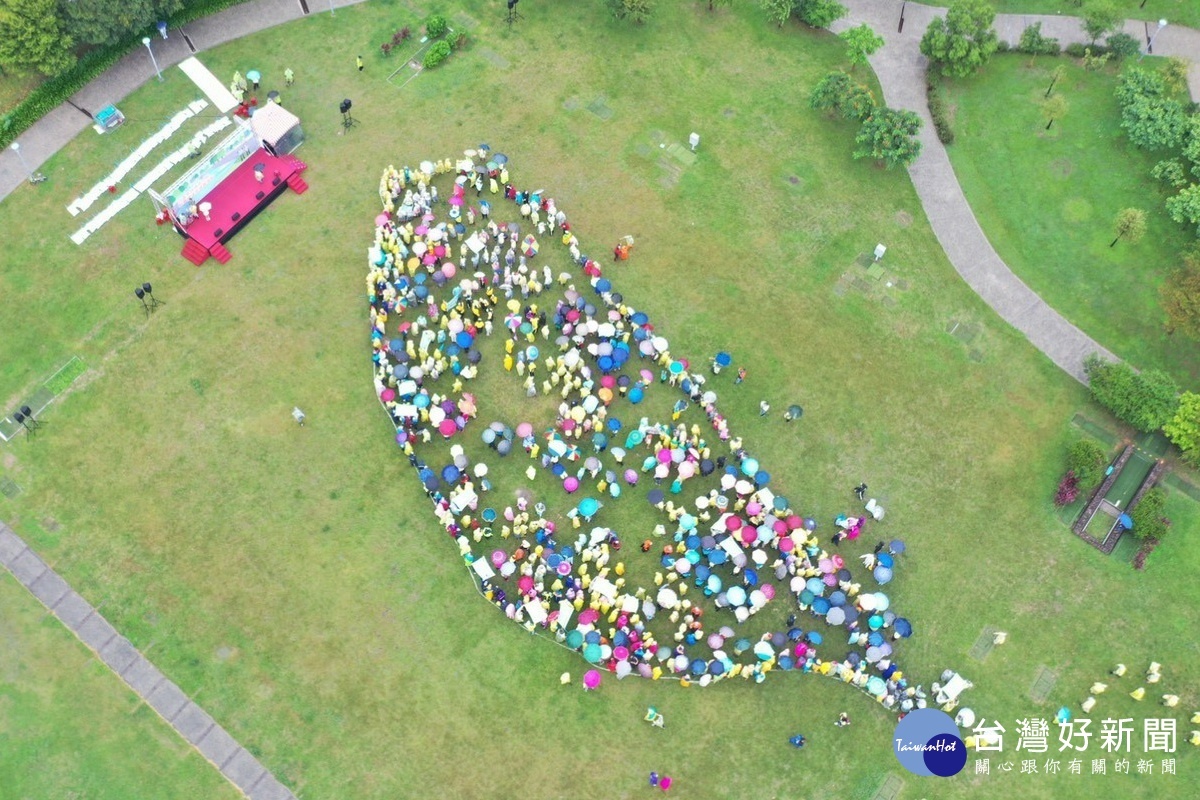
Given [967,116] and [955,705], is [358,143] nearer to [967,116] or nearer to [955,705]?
[967,116]

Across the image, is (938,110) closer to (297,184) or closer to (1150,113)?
(1150,113)

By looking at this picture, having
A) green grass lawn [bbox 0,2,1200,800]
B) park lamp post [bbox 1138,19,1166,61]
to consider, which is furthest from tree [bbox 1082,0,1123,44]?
green grass lawn [bbox 0,2,1200,800]

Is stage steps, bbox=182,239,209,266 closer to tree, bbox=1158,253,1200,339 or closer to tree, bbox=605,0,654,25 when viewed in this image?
tree, bbox=605,0,654,25

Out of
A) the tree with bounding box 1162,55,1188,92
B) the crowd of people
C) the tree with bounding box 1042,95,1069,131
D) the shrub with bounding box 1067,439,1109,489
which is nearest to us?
the crowd of people

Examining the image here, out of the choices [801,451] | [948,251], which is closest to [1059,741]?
[801,451]

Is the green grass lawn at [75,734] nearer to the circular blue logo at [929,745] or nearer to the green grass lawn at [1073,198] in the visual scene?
the circular blue logo at [929,745]

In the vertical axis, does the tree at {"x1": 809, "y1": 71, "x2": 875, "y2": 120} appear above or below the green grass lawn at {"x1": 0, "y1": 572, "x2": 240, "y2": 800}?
above

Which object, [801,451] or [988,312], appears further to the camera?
[988,312]
